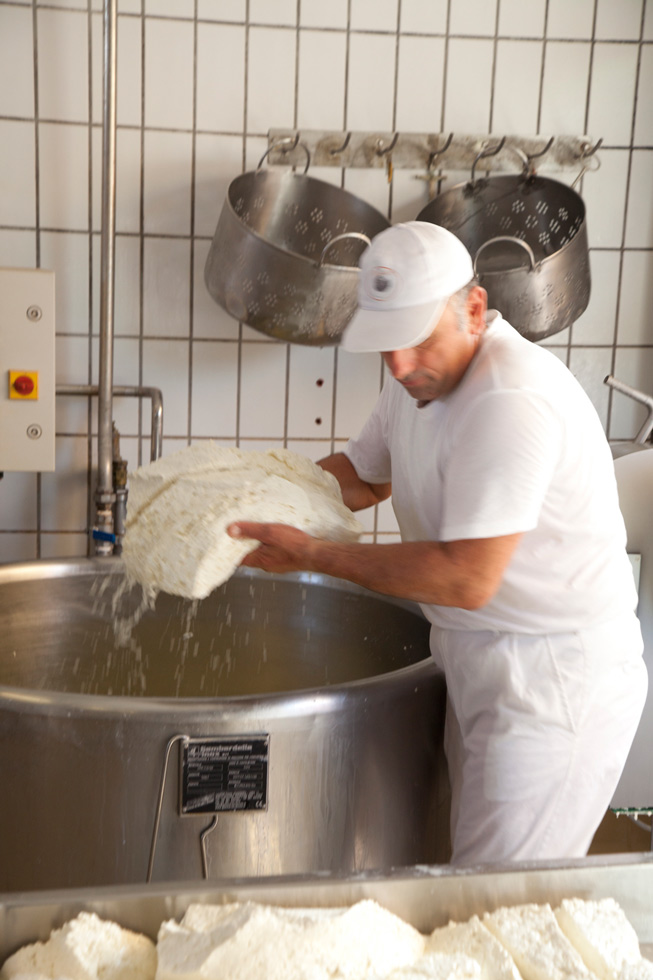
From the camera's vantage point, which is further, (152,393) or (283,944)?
(152,393)

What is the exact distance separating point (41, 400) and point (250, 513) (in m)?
0.99

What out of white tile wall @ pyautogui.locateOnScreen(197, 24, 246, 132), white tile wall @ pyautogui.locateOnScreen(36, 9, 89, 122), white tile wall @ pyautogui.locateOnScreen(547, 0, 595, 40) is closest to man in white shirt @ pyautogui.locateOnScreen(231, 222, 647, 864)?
white tile wall @ pyautogui.locateOnScreen(197, 24, 246, 132)

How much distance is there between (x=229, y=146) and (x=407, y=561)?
1484mm

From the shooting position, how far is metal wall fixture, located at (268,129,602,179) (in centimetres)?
237

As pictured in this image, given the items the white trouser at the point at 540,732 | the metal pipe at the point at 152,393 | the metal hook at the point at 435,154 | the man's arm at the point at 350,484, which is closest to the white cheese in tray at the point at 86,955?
the white trouser at the point at 540,732

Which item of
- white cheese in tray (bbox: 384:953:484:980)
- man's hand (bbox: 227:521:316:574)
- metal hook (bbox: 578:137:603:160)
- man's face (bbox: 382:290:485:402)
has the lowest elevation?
white cheese in tray (bbox: 384:953:484:980)

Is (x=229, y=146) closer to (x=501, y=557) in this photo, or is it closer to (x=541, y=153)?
(x=541, y=153)

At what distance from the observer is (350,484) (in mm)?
1870

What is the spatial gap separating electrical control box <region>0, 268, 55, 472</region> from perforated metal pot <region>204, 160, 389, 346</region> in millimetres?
404

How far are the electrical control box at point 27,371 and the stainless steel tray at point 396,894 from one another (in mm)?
1543

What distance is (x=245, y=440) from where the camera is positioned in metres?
2.52

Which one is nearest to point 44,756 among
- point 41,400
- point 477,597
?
point 477,597

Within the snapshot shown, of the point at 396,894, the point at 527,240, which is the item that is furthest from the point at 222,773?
the point at 527,240

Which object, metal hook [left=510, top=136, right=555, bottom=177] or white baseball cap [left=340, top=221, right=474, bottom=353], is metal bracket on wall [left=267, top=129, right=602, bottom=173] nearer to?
metal hook [left=510, top=136, right=555, bottom=177]
